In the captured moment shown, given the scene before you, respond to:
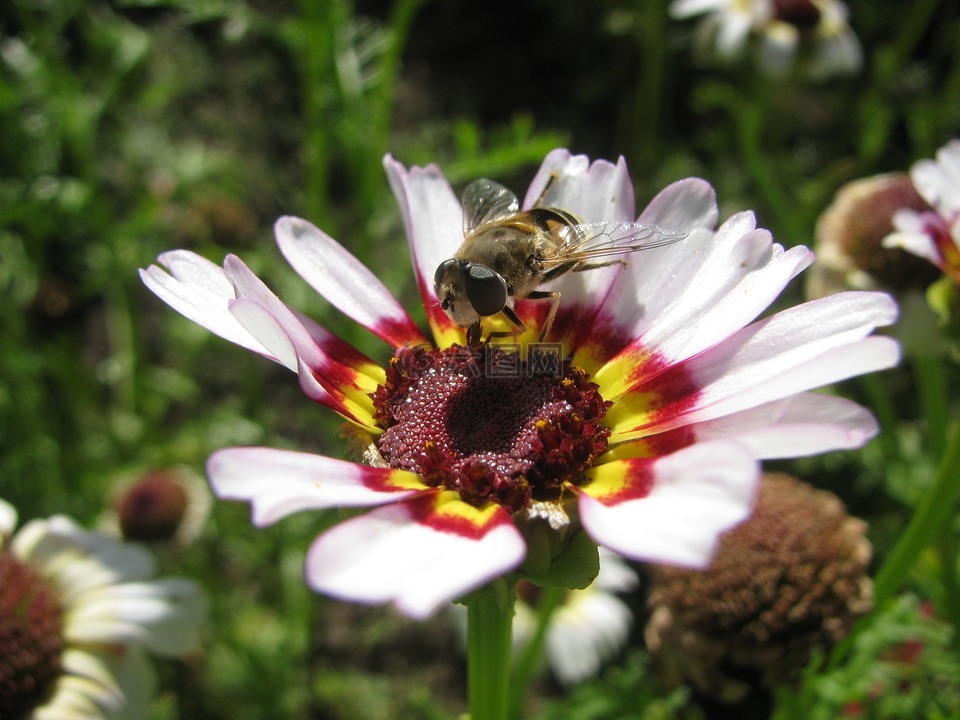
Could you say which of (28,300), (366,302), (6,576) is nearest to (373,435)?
(366,302)

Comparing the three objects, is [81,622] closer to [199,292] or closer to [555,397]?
[199,292]

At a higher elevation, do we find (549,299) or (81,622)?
(549,299)

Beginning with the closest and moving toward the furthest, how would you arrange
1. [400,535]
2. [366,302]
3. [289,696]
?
[400,535] → [366,302] → [289,696]

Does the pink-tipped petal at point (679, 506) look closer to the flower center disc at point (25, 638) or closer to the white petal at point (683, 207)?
the white petal at point (683, 207)

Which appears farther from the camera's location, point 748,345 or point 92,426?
point 92,426

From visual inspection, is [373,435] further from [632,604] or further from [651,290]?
[632,604]

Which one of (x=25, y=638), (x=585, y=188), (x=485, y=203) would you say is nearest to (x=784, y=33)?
(x=485, y=203)

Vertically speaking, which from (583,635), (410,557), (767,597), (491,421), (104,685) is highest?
(410,557)
